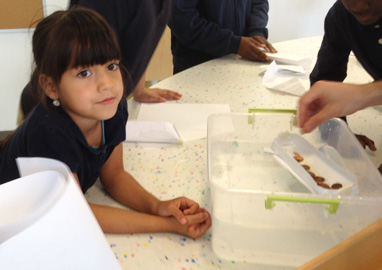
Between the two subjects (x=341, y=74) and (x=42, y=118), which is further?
(x=341, y=74)

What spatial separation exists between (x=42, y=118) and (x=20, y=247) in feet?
1.29

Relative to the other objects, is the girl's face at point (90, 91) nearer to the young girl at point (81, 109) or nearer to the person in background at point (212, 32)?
the young girl at point (81, 109)

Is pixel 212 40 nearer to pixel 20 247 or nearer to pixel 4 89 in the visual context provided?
pixel 20 247

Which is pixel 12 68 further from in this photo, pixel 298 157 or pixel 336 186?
pixel 336 186

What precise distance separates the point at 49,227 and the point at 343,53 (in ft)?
3.15

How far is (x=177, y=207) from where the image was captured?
25.4 inches

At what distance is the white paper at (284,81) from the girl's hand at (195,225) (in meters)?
0.66

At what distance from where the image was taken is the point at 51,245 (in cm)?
30

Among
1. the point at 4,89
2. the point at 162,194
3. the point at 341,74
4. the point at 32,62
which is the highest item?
the point at 32,62

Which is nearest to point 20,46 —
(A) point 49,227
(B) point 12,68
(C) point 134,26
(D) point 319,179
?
(B) point 12,68

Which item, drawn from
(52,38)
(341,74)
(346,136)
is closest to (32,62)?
(52,38)

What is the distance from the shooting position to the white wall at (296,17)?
2768mm

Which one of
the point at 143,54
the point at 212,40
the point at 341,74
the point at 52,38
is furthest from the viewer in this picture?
the point at 212,40

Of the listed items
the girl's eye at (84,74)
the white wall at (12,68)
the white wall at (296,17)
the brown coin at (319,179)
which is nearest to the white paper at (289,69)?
the brown coin at (319,179)
